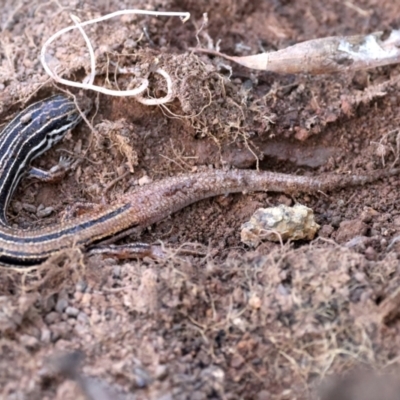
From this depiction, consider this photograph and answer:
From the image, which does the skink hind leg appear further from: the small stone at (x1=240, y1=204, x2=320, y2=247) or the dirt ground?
the small stone at (x1=240, y1=204, x2=320, y2=247)

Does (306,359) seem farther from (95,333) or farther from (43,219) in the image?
(43,219)

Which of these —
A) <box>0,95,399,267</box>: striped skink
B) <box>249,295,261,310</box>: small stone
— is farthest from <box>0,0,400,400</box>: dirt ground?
<box>0,95,399,267</box>: striped skink

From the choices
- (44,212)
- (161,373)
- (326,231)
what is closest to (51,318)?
(161,373)

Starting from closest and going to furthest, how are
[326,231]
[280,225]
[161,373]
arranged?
[161,373], [280,225], [326,231]

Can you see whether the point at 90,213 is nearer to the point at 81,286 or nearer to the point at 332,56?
the point at 81,286

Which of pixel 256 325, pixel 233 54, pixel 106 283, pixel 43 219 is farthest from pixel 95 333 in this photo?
pixel 233 54

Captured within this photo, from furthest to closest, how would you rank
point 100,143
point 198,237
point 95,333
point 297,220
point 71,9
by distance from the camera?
point 71,9
point 100,143
point 198,237
point 297,220
point 95,333
